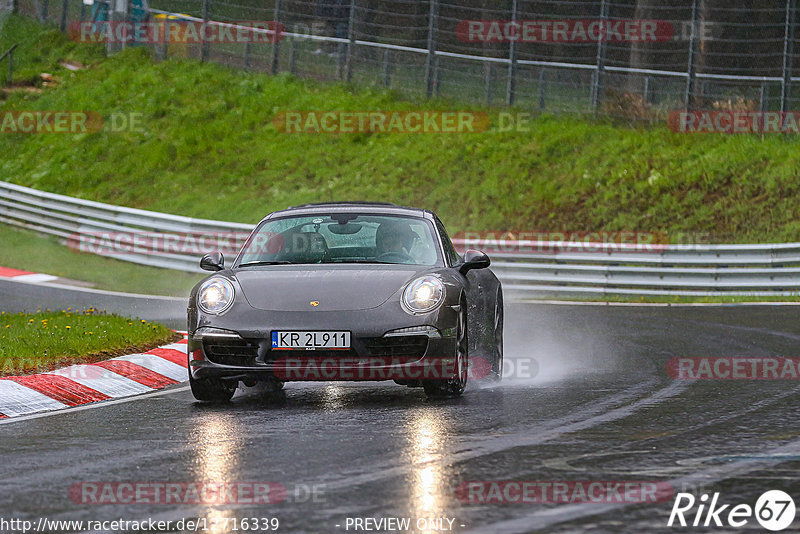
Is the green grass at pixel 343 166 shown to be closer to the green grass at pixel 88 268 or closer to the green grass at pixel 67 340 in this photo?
the green grass at pixel 88 268

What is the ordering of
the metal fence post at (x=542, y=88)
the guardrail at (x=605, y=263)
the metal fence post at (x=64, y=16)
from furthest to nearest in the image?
the metal fence post at (x=64, y=16) < the metal fence post at (x=542, y=88) < the guardrail at (x=605, y=263)

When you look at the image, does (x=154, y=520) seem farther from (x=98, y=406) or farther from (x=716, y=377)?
(x=716, y=377)

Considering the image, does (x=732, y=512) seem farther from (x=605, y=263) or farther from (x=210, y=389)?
(x=605, y=263)

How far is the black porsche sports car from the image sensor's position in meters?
8.62

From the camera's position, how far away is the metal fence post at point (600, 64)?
27.9 m

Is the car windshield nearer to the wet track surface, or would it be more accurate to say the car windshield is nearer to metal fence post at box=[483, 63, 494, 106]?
the wet track surface

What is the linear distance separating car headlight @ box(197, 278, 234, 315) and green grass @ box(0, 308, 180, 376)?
1609mm

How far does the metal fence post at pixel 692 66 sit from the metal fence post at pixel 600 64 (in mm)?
1806

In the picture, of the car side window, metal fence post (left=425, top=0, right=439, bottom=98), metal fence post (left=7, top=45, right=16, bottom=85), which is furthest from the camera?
metal fence post (left=7, top=45, right=16, bottom=85)

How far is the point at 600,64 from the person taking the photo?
28.5m

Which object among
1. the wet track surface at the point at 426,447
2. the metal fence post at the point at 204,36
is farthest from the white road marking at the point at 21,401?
the metal fence post at the point at 204,36

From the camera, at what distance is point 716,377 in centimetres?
1050

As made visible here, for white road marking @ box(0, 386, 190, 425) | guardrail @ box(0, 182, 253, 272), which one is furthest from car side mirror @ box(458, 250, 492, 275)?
guardrail @ box(0, 182, 253, 272)

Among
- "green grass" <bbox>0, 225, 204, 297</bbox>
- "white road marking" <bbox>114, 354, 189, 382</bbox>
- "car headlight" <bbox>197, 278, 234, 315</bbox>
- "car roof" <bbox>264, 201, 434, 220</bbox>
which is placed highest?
"car roof" <bbox>264, 201, 434, 220</bbox>
